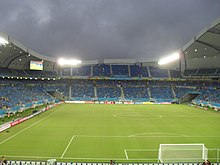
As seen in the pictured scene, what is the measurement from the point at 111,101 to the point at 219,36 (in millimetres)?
41212

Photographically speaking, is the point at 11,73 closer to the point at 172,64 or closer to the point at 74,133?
the point at 74,133

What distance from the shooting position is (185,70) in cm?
8362

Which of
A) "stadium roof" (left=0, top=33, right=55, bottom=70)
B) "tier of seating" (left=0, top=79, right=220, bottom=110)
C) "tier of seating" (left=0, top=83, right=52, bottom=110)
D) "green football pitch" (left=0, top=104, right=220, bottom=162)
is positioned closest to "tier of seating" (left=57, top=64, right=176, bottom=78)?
"tier of seating" (left=0, top=79, right=220, bottom=110)

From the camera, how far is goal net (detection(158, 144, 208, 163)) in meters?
17.8

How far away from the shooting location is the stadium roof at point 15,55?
4347cm

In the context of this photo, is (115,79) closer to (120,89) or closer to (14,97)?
(120,89)

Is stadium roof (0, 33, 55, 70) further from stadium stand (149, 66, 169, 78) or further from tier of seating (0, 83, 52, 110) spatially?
stadium stand (149, 66, 169, 78)

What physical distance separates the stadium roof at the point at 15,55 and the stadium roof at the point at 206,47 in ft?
117

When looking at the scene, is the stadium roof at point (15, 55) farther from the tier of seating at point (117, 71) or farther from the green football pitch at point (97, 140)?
the green football pitch at point (97, 140)

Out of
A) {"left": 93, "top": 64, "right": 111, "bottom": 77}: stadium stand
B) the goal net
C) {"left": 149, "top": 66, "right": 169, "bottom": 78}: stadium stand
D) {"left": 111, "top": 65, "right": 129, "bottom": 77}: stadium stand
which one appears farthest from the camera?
{"left": 111, "top": 65, "right": 129, "bottom": 77}: stadium stand

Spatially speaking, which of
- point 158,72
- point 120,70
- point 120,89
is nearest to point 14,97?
point 120,89

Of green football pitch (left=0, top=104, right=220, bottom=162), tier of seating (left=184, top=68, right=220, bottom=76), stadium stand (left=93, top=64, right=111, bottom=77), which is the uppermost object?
stadium stand (left=93, top=64, right=111, bottom=77)

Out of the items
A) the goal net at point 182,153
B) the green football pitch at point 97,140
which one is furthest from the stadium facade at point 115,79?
the goal net at point 182,153

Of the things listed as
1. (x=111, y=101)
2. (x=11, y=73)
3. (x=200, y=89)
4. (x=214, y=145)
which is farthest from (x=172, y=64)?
(x=214, y=145)
